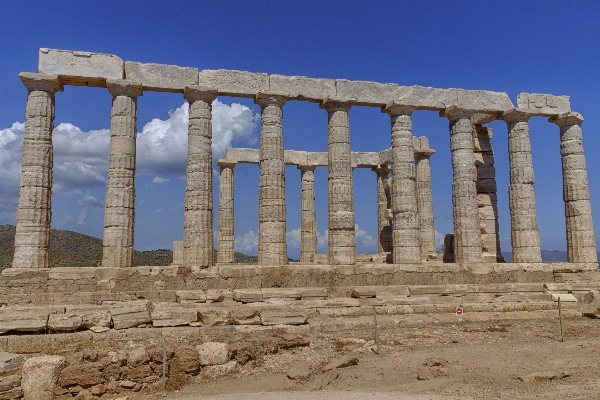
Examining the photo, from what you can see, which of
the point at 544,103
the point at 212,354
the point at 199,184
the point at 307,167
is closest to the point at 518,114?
the point at 544,103

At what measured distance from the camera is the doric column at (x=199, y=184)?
17.3 m

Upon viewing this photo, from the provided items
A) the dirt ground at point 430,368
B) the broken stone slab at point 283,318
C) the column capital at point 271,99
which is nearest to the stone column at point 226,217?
the column capital at point 271,99

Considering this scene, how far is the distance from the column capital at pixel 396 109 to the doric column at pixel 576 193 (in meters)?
6.95

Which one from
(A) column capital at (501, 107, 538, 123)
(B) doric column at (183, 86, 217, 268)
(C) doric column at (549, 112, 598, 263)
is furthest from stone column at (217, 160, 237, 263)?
(C) doric column at (549, 112, 598, 263)

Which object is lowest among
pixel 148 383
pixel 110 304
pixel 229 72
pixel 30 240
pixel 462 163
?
pixel 148 383

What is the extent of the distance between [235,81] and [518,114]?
12.1 meters

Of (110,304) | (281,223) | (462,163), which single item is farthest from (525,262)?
(110,304)

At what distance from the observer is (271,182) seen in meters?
18.5

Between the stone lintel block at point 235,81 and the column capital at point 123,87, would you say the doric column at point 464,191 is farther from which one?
the column capital at point 123,87

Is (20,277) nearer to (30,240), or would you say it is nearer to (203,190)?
(30,240)

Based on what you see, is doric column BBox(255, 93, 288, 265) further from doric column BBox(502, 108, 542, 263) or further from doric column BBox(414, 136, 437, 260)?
doric column BBox(502, 108, 542, 263)

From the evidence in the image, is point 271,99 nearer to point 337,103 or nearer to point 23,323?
point 337,103

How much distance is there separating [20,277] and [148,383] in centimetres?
870

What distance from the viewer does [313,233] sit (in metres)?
28.4
